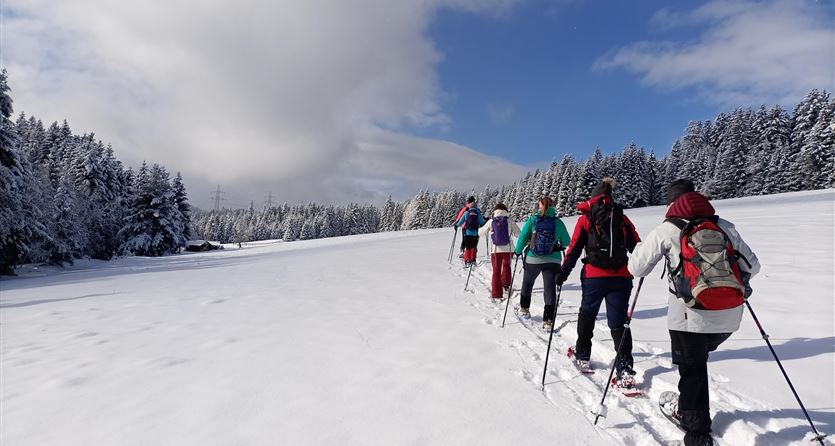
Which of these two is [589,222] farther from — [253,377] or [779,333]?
[253,377]

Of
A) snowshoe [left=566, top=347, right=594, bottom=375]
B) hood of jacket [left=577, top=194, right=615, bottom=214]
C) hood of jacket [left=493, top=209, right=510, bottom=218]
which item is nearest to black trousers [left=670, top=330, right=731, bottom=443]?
snowshoe [left=566, top=347, right=594, bottom=375]

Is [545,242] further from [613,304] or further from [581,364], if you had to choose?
[581,364]

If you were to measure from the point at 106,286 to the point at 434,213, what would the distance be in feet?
271

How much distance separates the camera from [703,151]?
75.1m

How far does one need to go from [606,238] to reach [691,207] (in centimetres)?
126


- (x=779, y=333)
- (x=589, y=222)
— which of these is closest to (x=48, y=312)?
(x=589, y=222)

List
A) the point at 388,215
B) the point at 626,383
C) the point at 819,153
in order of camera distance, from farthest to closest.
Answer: the point at 388,215, the point at 819,153, the point at 626,383

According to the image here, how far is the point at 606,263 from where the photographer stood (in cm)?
434

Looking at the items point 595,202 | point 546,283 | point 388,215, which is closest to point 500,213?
point 546,283

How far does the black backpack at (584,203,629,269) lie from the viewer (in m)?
4.30

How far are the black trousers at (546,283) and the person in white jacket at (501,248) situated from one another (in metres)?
1.29

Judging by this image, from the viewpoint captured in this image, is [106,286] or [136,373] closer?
[136,373]

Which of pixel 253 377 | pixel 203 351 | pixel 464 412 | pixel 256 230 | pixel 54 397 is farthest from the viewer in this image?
pixel 256 230

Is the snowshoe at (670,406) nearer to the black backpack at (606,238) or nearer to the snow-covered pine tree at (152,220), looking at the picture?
the black backpack at (606,238)
